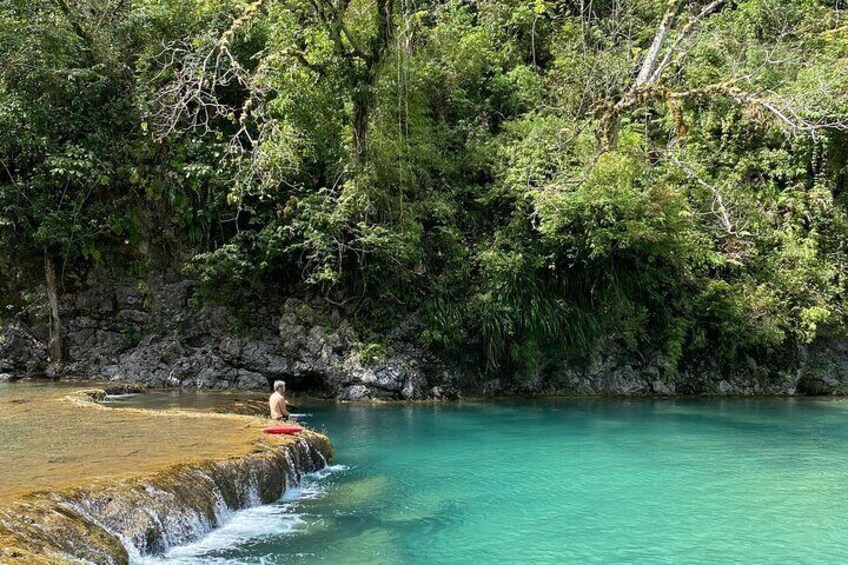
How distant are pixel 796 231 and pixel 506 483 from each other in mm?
13508

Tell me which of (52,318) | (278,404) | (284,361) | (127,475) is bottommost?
(127,475)

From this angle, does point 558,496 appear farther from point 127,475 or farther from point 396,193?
point 396,193

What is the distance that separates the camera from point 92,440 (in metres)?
7.86

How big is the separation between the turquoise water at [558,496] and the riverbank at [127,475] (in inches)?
11.9

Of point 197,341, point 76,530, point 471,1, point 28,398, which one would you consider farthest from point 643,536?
point 471,1

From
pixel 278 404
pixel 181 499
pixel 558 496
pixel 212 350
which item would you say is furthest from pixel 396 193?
pixel 181 499

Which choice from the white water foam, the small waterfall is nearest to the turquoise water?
the white water foam

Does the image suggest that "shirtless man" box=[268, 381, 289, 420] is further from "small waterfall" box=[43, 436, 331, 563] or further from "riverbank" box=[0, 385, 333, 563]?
"small waterfall" box=[43, 436, 331, 563]

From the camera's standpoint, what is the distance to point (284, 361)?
15.7 metres

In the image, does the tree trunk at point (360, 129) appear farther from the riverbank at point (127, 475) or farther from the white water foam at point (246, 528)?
the white water foam at point (246, 528)

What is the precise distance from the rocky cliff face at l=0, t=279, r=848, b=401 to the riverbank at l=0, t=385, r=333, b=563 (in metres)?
5.22

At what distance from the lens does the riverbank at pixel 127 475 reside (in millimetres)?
5047

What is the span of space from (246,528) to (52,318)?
464 inches

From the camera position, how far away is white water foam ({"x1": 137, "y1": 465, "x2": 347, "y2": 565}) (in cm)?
598
